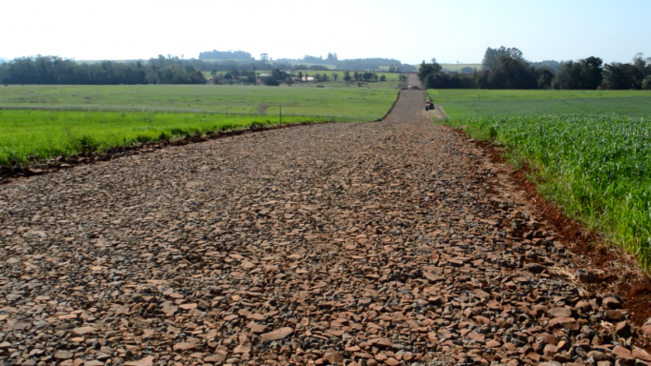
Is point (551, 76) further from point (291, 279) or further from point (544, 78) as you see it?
point (291, 279)

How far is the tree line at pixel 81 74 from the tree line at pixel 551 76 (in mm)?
86534

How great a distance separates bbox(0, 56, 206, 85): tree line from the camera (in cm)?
13562

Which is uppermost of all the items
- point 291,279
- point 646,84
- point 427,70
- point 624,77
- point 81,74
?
point 427,70

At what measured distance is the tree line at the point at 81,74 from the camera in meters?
136

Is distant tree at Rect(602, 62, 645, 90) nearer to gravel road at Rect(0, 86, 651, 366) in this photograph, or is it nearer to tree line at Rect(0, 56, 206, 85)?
gravel road at Rect(0, 86, 651, 366)

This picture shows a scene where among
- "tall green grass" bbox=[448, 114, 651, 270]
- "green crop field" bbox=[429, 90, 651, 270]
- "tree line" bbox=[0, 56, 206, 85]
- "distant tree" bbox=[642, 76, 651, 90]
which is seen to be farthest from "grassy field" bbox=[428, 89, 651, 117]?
"tree line" bbox=[0, 56, 206, 85]

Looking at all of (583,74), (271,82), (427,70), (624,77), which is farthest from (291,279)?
(271,82)

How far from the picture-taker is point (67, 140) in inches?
594

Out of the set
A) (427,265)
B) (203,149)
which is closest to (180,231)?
(427,265)

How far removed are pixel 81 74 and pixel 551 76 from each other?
133 metres

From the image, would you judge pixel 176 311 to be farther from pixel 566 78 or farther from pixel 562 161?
pixel 566 78

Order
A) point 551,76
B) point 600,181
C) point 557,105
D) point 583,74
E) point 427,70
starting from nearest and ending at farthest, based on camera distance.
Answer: point 600,181 < point 557,105 < point 583,74 < point 551,76 < point 427,70

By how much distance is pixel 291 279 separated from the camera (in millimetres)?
5188

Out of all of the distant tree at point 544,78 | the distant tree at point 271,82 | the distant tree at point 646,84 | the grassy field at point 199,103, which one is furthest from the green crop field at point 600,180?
the distant tree at point 271,82
